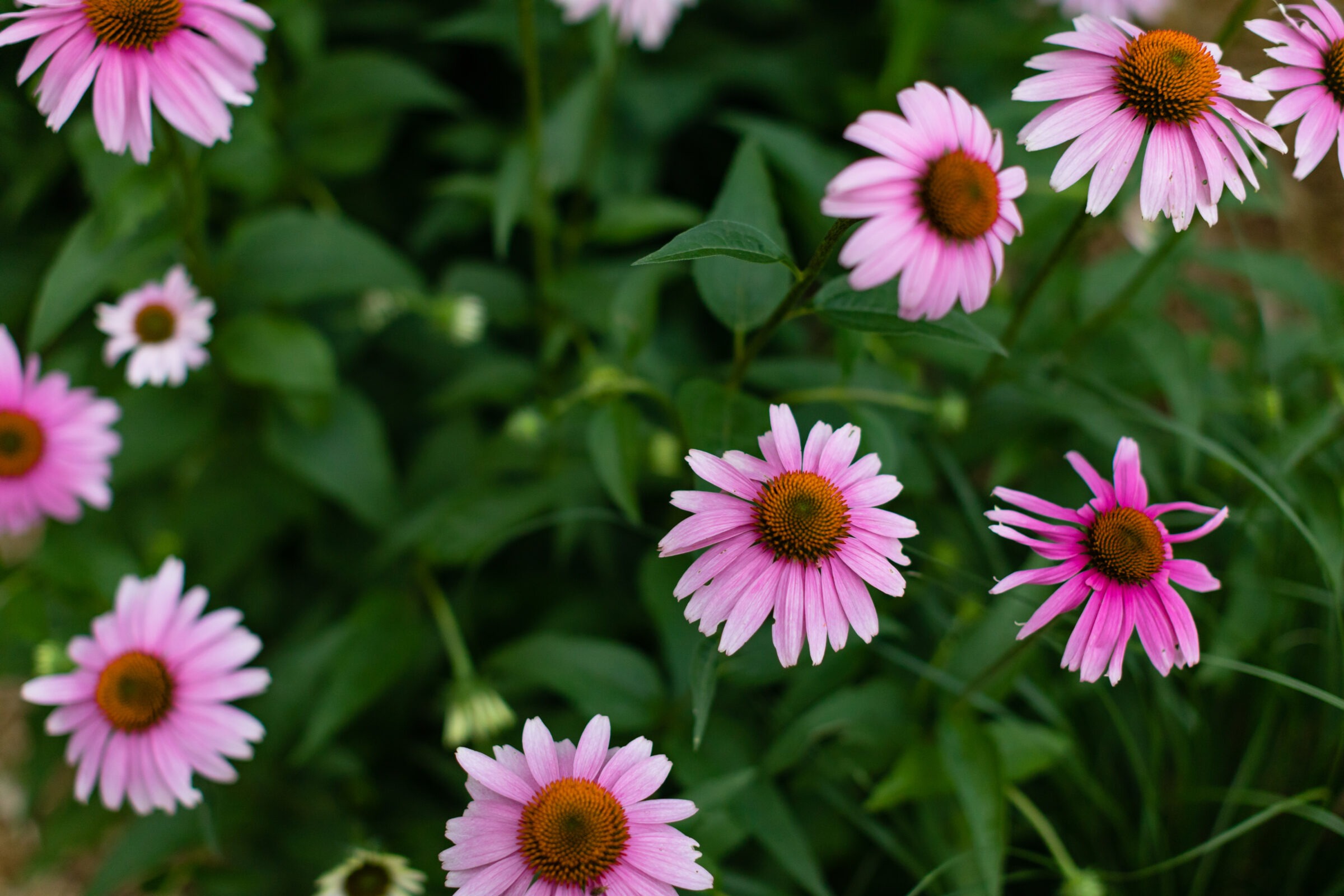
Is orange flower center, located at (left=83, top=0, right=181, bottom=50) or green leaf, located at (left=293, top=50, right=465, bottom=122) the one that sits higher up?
green leaf, located at (left=293, top=50, right=465, bottom=122)

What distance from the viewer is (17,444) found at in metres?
1.16

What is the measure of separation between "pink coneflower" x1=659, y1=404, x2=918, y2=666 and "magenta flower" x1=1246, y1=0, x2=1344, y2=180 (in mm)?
526

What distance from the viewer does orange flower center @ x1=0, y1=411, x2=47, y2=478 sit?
116cm

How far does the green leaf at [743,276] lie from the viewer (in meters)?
1.01

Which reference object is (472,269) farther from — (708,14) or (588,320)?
(708,14)

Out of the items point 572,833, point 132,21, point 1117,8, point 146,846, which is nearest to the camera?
point 572,833

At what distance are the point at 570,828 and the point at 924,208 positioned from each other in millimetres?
568

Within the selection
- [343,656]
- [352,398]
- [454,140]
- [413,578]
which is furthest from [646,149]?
[343,656]

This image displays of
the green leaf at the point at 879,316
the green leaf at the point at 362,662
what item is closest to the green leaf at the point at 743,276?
the green leaf at the point at 879,316

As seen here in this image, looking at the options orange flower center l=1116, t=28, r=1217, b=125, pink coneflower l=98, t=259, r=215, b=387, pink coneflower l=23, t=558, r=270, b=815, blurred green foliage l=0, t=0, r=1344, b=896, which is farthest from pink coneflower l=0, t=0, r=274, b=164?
orange flower center l=1116, t=28, r=1217, b=125

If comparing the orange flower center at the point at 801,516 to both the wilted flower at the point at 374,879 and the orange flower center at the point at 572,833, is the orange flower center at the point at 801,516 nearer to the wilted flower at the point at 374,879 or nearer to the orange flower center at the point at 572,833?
the orange flower center at the point at 572,833

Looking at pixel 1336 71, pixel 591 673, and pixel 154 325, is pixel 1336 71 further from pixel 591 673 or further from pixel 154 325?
pixel 154 325

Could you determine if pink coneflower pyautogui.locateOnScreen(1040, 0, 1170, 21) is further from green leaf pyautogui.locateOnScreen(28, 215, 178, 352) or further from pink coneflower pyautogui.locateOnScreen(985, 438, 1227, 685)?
green leaf pyautogui.locateOnScreen(28, 215, 178, 352)

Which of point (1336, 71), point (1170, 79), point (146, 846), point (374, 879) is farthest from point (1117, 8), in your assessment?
point (146, 846)
